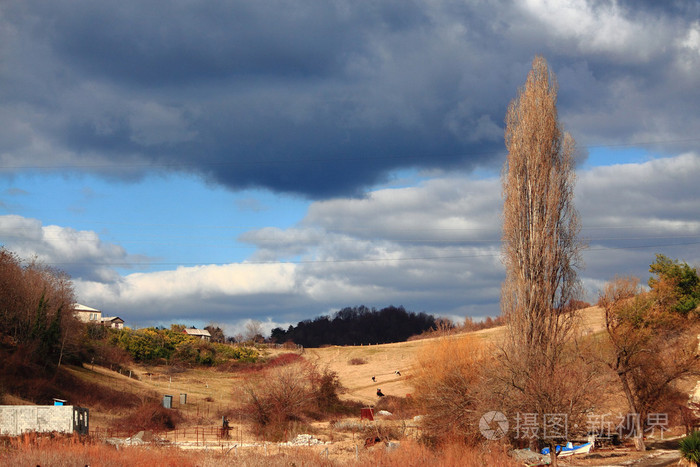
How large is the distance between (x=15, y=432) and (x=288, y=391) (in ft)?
55.3

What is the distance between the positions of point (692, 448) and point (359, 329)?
105362mm

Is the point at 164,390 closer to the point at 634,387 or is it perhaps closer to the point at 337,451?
the point at 337,451

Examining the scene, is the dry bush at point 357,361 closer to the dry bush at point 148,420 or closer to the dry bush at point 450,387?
the dry bush at point 148,420

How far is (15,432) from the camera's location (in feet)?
87.8

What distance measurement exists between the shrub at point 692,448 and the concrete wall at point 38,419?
2533 centimetres

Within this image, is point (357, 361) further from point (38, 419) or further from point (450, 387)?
point (38, 419)

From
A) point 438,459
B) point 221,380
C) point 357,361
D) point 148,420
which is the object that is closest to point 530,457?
point 438,459

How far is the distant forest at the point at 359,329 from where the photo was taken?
120875mm

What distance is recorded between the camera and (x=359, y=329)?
12500 cm

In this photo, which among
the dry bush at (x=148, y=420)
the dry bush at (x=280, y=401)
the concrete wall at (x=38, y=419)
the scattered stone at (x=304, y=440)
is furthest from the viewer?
the dry bush at (x=280, y=401)

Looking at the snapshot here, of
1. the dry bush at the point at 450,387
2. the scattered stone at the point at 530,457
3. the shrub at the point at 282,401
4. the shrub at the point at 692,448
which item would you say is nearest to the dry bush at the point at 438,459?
the dry bush at the point at 450,387

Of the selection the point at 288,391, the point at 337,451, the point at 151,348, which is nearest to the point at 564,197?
the point at 337,451

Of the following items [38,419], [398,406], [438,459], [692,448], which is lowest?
[398,406]

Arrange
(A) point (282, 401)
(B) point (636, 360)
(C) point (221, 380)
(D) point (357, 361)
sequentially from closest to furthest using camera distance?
1. (B) point (636, 360)
2. (A) point (282, 401)
3. (C) point (221, 380)
4. (D) point (357, 361)
